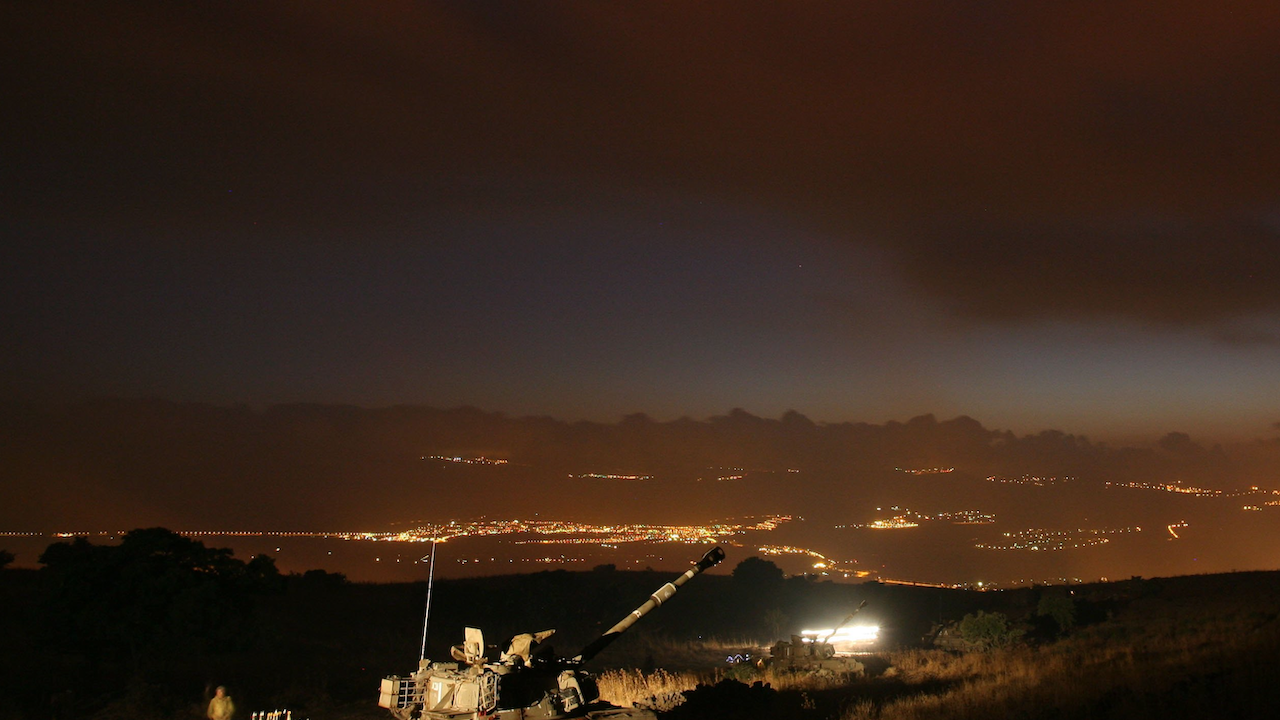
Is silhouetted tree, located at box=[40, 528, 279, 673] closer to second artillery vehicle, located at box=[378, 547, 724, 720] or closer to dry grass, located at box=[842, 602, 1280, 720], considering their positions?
second artillery vehicle, located at box=[378, 547, 724, 720]

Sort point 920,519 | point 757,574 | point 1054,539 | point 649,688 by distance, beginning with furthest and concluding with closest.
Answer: point 920,519
point 1054,539
point 757,574
point 649,688

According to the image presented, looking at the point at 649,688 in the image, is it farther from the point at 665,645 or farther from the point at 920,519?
the point at 920,519

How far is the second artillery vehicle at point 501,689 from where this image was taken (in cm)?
1472

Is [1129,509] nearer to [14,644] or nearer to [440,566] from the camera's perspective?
[440,566]

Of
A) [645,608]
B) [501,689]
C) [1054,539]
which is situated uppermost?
[645,608]

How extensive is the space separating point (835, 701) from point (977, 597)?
3448 cm

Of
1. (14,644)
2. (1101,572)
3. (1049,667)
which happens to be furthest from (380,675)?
(1101,572)

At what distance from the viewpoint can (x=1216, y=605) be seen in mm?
34969

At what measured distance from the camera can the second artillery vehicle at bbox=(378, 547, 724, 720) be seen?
48.3ft

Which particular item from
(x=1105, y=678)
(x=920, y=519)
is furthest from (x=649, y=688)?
(x=920, y=519)

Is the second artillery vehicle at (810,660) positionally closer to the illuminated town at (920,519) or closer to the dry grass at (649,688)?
the dry grass at (649,688)

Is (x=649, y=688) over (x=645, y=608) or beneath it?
beneath

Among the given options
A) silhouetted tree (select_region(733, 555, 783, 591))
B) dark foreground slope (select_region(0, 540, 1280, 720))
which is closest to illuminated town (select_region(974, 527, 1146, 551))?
dark foreground slope (select_region(0, 540, 1280, 720))

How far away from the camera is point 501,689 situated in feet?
48.7
